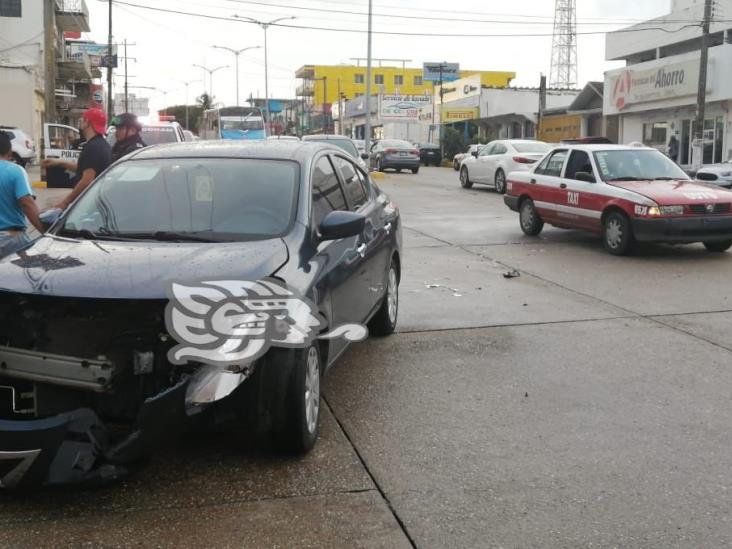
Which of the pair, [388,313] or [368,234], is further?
[388,313]

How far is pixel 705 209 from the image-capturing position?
10.4 metres

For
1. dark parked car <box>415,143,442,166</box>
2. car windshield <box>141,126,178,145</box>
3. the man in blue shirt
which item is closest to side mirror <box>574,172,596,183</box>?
the man in blue shirt

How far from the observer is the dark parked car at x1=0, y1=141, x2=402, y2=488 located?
348 cm

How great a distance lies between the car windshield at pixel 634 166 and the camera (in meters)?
11.5

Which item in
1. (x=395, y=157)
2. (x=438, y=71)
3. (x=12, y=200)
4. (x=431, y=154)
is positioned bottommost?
(x=12, y=200)

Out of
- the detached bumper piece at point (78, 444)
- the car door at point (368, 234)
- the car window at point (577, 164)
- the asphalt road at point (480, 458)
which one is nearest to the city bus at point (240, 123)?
the car window at point (577, 164)

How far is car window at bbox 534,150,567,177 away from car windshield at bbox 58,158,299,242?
26.4 ft

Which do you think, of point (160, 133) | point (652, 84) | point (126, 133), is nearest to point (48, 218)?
point (126, 133)

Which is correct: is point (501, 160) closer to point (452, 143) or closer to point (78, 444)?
point (78, 444)

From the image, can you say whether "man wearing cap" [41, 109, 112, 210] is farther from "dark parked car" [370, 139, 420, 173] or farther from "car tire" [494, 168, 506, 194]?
"dark parked car" [370, 139, 420, 173]

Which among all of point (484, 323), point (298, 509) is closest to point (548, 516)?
point (298, 509)

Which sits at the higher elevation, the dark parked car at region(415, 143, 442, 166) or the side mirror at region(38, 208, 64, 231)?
the dark parked car at region(415, 143, 442, 166)

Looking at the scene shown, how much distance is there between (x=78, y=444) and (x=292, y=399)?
972mm

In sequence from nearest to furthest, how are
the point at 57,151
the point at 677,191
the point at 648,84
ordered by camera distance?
the point at 677,191, the point at 57,151, the point at 648,84
